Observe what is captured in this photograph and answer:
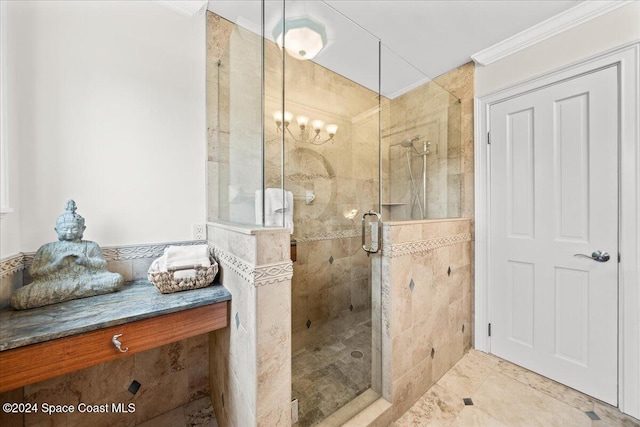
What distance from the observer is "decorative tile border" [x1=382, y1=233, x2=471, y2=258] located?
143cm

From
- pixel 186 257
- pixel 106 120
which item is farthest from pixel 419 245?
pixel 106 120

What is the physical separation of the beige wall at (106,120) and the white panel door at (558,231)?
2319 mm

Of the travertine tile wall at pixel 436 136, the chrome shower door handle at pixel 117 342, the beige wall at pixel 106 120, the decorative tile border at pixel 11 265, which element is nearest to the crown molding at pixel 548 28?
the travertine tile wall at pixel 436 136

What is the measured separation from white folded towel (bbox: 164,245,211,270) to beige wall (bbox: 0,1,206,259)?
305mm

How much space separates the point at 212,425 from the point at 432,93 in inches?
117

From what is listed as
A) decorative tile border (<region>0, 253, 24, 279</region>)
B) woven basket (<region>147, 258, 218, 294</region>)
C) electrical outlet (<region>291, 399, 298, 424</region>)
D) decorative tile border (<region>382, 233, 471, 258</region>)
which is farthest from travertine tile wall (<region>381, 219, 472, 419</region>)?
decorative tile border (<region>0, 253, 24, 279</region>)

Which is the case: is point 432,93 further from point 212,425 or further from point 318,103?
point 212,425

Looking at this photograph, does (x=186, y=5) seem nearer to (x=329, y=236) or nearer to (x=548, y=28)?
(x=329, y=236)

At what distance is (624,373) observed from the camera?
143 cm

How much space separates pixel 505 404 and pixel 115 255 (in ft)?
8.19

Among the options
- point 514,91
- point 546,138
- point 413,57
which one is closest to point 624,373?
point 546,138

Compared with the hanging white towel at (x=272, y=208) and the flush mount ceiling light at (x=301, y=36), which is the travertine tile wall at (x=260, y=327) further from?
the flush mount ceiling light at (x=301, y=36)

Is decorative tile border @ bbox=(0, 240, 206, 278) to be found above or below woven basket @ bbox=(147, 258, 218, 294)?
above

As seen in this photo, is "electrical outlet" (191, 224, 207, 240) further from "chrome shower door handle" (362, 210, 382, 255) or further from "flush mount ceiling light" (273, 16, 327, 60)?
"flush mount ceiling light" (273, 16, 327, 60)
